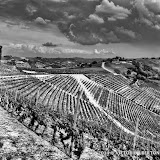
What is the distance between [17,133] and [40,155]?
363 cm

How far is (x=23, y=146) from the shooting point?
18391mm

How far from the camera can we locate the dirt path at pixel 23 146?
1700 centimetres

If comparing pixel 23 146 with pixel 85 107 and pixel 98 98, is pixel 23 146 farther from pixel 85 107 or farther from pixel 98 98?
pixel 98 98

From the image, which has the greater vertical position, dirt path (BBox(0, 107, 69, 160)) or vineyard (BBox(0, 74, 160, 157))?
dirt path (BBox(0, 107, 69, 160))

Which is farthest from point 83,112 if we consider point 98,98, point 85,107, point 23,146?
point 23,146

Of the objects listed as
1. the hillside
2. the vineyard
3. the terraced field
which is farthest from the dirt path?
the terraced field

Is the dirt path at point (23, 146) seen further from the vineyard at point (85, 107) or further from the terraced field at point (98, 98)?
the terraced field at point (98, 98)

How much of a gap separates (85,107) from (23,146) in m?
65.8

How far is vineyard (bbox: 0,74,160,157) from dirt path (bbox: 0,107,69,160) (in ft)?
4.14

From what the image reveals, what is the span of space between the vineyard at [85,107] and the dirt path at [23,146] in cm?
126

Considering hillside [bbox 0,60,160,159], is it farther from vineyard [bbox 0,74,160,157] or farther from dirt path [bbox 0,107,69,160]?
dirt path [bbox 0,107,69,160]

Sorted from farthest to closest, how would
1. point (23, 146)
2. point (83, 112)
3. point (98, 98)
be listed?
point (98, 98) → point (83, 112) → point (23, 146)

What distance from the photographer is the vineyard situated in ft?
90.2

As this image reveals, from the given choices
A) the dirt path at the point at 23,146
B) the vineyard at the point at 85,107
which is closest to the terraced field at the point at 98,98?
the vineyard at the point at 85,107
